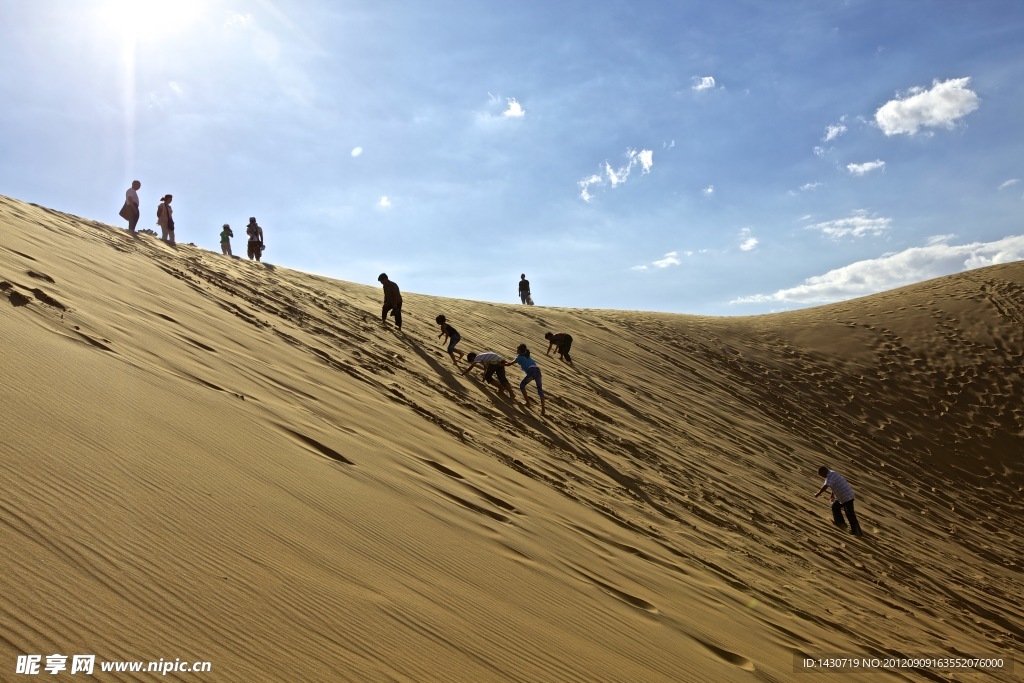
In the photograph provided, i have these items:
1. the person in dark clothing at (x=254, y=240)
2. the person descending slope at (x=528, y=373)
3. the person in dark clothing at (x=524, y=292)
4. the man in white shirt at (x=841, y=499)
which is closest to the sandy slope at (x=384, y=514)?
the man in white shirt at (x=841, y=499)

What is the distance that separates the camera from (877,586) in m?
6.39


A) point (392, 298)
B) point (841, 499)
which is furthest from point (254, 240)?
point (841, 499)

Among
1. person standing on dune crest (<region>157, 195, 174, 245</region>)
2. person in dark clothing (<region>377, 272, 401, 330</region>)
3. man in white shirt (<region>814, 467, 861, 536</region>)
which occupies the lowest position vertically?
man in white shirt (<region>814, 467, 861, 536</region>)

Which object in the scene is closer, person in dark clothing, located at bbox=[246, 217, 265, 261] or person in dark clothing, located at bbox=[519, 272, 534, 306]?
person in dark clothing, located at bbox=[246, 217, 265, 261]

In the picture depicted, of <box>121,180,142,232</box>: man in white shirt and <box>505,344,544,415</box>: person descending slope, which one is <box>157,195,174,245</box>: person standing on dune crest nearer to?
<box>121,180,142,232</box>: man in white shirt

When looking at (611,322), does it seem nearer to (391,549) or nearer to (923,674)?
(923,674)

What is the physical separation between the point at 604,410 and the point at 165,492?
8.30 meters

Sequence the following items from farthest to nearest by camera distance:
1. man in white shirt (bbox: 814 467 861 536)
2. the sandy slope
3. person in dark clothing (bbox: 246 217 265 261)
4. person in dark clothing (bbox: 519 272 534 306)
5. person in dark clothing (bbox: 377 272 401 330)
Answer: person in dark clothing (bbox: 519 272 534 306)
person in dark clothing (bbox: 246 217 265 261)
person in dark clothing (bbox: 377 272 401 330)
man in white shirt (bbox: 814 467 861 536)
the sandy slope

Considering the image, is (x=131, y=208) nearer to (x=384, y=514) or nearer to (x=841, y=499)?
(x=384, y=514)

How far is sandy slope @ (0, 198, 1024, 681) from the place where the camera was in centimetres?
221

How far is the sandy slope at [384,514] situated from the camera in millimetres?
2213

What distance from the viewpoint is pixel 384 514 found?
351 centimetres

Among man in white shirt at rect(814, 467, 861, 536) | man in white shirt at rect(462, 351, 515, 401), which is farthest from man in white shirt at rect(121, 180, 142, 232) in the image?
man in white shirt at rect(814, 467, 861, 536)

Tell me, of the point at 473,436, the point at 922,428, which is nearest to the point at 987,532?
the point at 922,428
